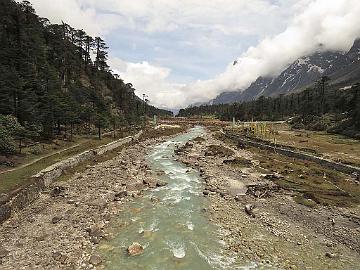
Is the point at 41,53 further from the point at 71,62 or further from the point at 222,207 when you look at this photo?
the point at 222,207

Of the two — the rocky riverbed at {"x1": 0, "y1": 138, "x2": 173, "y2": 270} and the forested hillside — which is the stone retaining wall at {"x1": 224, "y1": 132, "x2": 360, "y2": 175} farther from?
the forested hillside

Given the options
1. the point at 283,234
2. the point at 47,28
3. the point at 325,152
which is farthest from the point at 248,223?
the point at 47,28

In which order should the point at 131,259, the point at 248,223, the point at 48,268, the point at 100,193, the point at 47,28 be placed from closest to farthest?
the point at 48,268
the point at 131,259
the point at 248,223
the point at 100,193
the point at 47,28

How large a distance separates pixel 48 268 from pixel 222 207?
69.8 feet

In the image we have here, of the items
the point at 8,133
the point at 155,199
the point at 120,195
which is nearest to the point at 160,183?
the point at 155,199

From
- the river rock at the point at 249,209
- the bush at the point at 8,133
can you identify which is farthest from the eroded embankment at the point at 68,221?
the river rock at the point at 249,209

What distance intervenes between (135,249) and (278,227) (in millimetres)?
14801

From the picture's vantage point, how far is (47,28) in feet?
381

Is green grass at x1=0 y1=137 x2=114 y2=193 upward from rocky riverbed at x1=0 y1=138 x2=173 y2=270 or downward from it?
upward

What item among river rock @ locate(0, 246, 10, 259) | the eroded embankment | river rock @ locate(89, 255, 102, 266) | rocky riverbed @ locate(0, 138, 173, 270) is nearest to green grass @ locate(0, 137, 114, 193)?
the eroded embankment

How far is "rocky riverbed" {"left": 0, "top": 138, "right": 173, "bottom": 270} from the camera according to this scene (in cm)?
2625

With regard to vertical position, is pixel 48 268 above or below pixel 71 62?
below

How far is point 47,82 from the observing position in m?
77.6

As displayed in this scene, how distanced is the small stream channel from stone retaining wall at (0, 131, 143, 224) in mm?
10946
